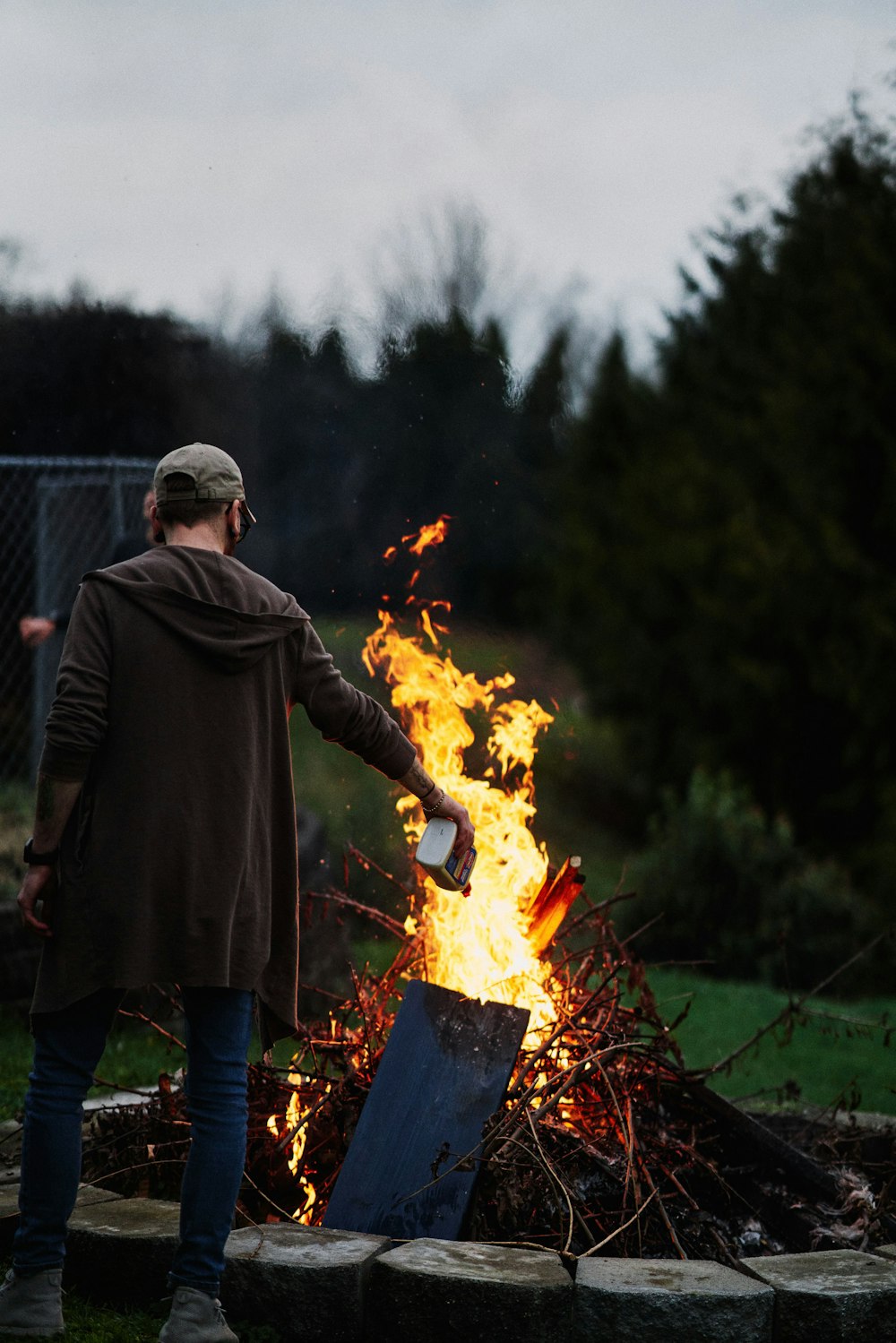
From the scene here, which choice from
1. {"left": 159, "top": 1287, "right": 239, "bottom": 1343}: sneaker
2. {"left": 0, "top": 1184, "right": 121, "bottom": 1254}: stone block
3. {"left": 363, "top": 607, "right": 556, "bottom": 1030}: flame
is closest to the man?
{"left": 159, "top": 1287, "right": 239, "bottom": 1343}: sneaker

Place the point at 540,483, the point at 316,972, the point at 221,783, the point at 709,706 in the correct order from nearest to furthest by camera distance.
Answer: the point at 221,783
the point at 316,972
the point at 709,706
the point at 540,483

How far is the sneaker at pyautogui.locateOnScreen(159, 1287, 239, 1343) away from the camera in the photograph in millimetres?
2410

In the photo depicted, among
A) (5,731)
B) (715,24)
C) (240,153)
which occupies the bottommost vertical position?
(5,731)

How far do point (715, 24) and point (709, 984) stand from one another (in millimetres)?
5379

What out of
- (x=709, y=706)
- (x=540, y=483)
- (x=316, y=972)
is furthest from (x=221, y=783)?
(x=540, y=483)

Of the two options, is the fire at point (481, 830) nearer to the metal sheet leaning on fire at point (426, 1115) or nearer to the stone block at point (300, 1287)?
the metal sheet leaning on fire at point (426, 1115)

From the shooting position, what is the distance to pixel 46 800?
2.45 metres

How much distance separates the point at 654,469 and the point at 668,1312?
1154cm

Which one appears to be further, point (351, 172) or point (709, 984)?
point (709, 984)

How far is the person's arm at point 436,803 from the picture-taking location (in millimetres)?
2998

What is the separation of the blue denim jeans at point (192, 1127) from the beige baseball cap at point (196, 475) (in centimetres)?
99

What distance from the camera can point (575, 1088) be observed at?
11.4ft

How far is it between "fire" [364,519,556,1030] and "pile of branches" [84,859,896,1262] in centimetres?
10

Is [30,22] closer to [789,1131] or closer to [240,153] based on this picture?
[240,153]
